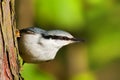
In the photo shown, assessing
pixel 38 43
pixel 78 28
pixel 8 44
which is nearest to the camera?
pixel 8 44

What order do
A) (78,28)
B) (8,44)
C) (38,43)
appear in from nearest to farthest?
(8,44) → (38,43) → (78,28)

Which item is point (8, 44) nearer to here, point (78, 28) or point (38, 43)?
point (38, 43)

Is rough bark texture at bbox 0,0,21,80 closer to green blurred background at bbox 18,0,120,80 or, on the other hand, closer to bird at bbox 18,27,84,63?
bird at bbox 18,27,84,63

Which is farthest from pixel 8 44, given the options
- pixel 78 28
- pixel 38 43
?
pixel 78 28

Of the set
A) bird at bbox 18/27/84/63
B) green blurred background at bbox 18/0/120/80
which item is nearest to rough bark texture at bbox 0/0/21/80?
bird at bbox 18/27/84/63

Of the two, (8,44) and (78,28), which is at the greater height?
(8,44)

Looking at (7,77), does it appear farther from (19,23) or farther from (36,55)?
(19,23)
